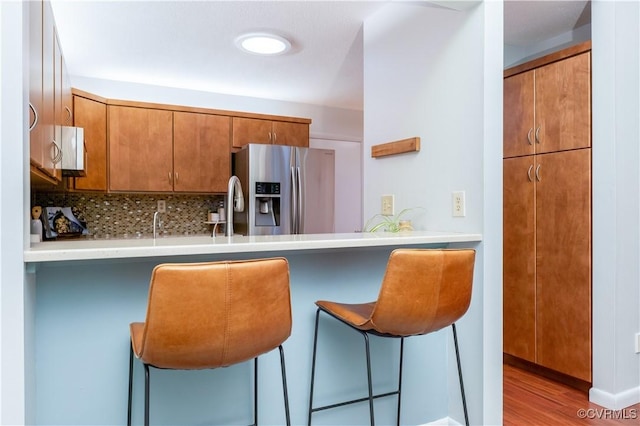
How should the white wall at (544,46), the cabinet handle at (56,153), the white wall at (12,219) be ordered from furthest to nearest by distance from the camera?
the white wall at (544,46), the cabinet handle at (56,153), the white wall at (12,219)

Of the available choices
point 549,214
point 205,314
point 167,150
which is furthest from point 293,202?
point 205,314

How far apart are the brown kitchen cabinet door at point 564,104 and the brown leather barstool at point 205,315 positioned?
2234mm

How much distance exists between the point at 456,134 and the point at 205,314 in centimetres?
147

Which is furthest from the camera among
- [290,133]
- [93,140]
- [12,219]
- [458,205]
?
[290,133]

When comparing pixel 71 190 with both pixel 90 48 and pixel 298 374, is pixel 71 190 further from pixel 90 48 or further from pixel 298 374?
pixel 298 374

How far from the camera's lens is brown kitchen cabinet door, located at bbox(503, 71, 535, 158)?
2.80m

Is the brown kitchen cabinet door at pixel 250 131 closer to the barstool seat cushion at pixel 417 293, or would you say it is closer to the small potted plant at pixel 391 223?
the small potted plant at pixel 391 223

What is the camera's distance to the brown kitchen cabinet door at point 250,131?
161 inches

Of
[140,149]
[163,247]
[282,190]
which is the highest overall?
[140,149]

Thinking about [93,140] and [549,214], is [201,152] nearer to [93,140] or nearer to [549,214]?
[93,140]

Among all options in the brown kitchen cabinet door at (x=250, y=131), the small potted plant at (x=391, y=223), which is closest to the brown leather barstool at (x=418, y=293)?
the small potted plant at (x=391, y=223)

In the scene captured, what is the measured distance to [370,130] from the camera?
274 centimetres

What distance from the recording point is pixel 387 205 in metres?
2.50

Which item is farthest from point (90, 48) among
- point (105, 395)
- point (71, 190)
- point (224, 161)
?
point (105, 395)
